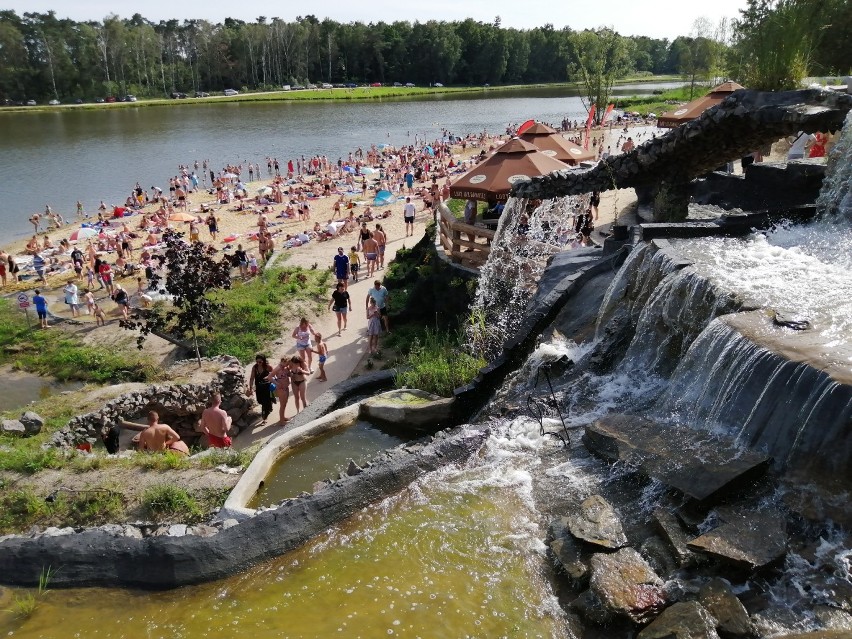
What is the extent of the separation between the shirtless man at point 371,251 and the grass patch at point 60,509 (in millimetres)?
13244

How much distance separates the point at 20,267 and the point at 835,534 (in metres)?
28.3

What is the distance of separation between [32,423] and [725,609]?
11994mm

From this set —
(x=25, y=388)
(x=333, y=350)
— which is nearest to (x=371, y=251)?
(x=333, y=350)

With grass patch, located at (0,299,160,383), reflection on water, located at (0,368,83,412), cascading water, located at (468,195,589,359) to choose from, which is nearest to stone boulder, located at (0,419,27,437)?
grass patch, located at (0,299,160,383)

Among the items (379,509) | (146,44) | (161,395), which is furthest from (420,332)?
(146,44)

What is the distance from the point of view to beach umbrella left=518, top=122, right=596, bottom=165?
1861cm

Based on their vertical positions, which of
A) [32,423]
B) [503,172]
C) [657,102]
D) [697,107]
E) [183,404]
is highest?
[697,107]

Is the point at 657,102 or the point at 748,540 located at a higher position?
the point at 657,102

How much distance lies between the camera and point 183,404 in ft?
44.2

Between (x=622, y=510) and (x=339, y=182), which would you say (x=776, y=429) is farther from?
(x=339, y=182)

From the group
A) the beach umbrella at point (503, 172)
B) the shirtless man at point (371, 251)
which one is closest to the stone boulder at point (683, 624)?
the beach umbrella at point (503, 172)

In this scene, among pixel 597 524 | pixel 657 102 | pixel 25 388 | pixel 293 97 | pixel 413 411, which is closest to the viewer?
pixel 597 524

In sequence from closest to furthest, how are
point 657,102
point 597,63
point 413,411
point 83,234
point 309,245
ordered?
point 413,411 < point 309,245 < point 83,234 < point 597,63 < point 657,102

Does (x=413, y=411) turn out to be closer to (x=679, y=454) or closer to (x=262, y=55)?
(x=679, y=454)
